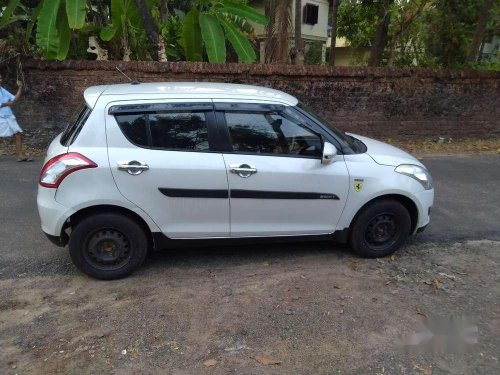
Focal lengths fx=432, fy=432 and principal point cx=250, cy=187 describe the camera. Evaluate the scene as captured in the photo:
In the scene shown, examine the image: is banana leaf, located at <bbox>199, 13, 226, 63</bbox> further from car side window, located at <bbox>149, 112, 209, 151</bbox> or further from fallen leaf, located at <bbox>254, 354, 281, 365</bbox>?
fallen leaf, located at <bbox>254, 354, 281, 365</bbox>

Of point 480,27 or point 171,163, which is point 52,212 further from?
point 480,27

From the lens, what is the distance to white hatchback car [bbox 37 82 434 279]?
372 centimetres

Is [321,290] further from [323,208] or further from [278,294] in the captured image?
[323,208]

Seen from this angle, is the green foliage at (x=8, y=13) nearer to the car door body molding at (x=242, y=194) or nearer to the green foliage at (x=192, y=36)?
the green foliage at (x=192, y=36)

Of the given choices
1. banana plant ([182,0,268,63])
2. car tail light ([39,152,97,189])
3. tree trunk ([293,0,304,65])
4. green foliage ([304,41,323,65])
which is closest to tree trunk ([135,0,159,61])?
banana plant ([182,0,268,63])

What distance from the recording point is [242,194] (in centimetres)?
391

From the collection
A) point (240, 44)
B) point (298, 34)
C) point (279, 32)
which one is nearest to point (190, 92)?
point (240, 44)

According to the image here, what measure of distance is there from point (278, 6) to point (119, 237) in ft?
24.9

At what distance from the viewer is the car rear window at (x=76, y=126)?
149 inches

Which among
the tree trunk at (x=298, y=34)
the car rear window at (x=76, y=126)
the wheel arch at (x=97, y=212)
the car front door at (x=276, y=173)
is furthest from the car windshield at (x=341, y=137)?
the tree trunk at (x=298, y=34)

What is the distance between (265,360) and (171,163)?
1.80 m

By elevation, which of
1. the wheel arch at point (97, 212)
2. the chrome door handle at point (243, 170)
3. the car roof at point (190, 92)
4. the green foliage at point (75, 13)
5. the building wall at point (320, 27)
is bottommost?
the wheel arch at point (97, 212)

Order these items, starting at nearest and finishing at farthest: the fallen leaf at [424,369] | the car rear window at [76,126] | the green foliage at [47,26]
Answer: the fallen leaf at [424,369]
the car rear window at [76,126]
the green foliage at [47,26]

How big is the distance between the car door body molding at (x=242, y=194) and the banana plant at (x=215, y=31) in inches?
205
